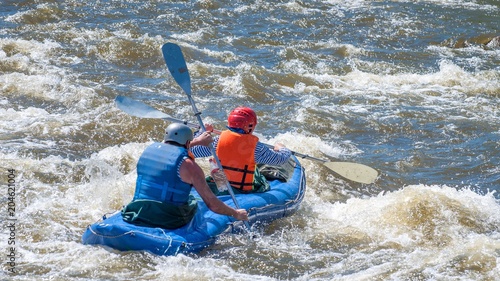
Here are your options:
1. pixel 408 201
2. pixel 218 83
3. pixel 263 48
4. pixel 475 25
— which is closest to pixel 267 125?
pixel 218 83

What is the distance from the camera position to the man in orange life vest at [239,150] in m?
6.60

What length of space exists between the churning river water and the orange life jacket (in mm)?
514

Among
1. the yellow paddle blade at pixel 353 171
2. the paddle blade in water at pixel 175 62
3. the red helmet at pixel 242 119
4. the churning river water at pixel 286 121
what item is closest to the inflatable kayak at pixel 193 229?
the churning river water at pixel 286 121

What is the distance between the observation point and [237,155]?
6.61m

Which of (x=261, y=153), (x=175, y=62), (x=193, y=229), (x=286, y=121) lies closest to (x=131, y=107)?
(x=175, y=62)

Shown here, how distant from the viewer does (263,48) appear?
15070mm

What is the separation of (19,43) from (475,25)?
32.8 ft

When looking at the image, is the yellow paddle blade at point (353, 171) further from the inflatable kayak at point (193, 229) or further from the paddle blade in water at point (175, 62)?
the paddle blade in water at point (175, 62)

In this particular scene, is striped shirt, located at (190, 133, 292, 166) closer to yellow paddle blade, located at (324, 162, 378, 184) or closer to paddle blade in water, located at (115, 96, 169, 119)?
paddle blade in water, located at (115, 96, 169, 119)

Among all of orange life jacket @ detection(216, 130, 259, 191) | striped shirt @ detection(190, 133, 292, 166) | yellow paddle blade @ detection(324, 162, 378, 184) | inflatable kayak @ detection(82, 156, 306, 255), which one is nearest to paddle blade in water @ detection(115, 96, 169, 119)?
striped shirt @ detection(190, 133, 292, 166)

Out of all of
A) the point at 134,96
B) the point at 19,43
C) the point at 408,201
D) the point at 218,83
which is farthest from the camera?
the point at 19,43

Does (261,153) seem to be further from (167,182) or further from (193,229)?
(167,182)

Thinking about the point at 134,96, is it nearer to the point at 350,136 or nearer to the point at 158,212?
the point at 350,136

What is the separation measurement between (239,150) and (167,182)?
1.17 metres
